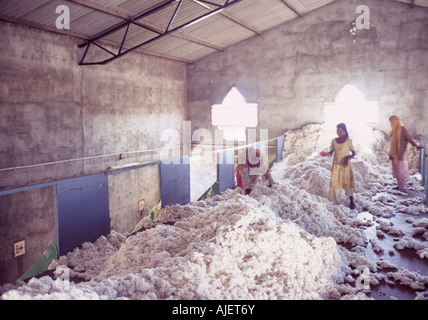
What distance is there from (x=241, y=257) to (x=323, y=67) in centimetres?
1162

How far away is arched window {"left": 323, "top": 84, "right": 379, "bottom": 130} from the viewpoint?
42.3 feet

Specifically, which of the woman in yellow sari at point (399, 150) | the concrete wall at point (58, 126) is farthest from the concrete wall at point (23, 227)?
the woman in yellow sari at point (399, 150)

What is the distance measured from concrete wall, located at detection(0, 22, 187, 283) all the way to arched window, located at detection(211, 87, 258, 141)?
311 cm

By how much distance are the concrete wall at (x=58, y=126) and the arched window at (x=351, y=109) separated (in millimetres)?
7188

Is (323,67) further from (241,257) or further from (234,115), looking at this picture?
(241,257)

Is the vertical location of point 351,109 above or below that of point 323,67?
below

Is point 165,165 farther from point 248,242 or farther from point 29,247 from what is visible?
point 29,247

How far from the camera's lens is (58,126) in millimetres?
10133

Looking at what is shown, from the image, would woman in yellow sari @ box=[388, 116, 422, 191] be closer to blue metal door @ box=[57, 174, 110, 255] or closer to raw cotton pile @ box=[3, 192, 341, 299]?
raw cotton pile @ box=[3, 192, 341, 299]

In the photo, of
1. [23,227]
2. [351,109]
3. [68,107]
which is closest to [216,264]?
[23,227]

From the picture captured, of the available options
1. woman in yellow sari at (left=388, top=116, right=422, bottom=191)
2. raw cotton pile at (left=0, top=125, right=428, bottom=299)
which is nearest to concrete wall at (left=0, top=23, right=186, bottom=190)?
raw cotton pile at (left=0, top=125, right=428, bottom=299)

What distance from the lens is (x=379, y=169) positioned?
34.2 ft
